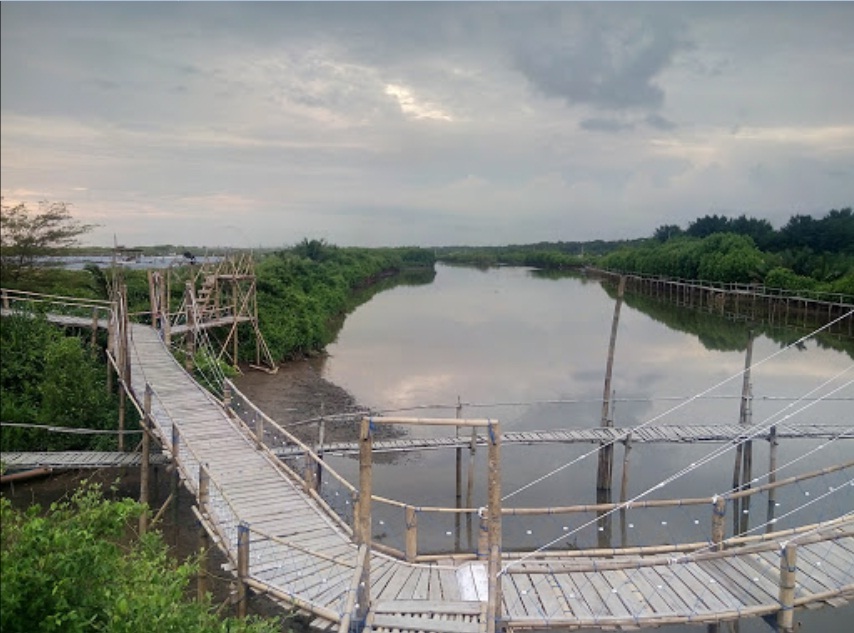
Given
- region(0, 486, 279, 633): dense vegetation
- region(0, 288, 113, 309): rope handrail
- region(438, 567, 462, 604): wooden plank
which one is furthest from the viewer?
region(0, 288, 113, 309): rope handrail

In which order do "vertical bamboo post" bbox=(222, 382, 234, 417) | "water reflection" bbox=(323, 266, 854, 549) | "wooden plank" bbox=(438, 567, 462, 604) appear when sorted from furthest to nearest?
"water reflection" bbox=(323, 266, 854, 549) → "vertical bamboo post" bbox=(222, 382, 234, 417) → "wooden plank" bbox=(438, 567, 462, 604)

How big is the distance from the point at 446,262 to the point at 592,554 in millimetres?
154238

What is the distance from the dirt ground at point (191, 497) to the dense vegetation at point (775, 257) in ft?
93.1

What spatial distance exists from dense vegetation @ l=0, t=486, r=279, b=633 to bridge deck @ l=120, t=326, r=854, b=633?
248cm

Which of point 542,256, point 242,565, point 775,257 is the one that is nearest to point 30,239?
point 242,565

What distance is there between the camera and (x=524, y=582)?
7.38 meters

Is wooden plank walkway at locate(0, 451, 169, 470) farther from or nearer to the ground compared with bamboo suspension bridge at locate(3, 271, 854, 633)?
nearer to the ground

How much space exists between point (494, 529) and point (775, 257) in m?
50.1

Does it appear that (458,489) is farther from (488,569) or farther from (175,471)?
(488,569)

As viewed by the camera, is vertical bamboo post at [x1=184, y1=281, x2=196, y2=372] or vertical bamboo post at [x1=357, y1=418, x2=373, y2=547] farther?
vertical bamboo post at [x1=184, y1=281, x2=196, y2=372]

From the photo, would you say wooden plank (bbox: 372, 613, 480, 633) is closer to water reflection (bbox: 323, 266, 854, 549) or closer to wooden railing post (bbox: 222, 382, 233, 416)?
water reflection (bbox: 323, 266, 854, 549)

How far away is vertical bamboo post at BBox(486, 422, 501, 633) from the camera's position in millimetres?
6520

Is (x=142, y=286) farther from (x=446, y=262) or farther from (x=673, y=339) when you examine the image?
(x=446, y=262)

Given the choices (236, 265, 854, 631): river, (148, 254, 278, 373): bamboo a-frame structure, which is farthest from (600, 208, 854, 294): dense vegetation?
(148, 254, 278, 373): bamboo a-frame structure
